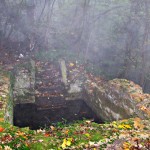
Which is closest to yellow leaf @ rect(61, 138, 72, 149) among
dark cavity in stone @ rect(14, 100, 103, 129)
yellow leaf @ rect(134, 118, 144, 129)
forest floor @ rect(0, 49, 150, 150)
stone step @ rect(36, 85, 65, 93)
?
forest floor @ rect(0, 49, 150, 150)

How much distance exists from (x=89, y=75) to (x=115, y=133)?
7566 mm

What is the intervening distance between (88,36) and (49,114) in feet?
26.8

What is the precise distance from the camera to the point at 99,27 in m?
18.3

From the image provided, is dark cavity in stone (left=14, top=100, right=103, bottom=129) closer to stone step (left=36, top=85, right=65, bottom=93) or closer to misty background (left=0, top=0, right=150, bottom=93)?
stone step (left=36, top=85, right=65, bottom=93)

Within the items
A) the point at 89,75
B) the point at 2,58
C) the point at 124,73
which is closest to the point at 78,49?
the point at 89,75

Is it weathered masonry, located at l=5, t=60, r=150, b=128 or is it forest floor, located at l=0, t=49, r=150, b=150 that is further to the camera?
weathered masonry, located at l=5, t=60, r=150, b=128

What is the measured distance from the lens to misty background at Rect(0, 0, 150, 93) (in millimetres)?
14914

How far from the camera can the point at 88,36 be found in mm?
17922

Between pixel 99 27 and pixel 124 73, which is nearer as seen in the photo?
pixel 124 73

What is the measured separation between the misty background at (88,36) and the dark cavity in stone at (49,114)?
300 cm

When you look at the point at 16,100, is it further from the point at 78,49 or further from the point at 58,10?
the point at 58,10

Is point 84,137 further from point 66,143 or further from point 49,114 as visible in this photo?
point 49,114

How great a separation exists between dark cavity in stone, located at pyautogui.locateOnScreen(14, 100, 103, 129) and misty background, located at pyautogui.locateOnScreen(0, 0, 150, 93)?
3004mm

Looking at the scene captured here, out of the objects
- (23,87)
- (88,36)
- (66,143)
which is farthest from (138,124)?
(88,36)
